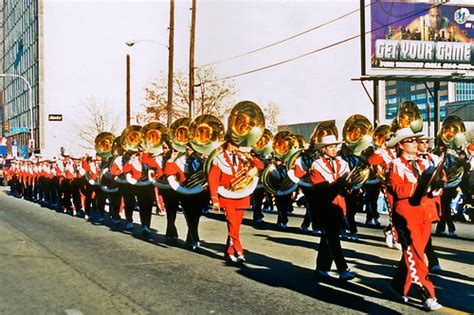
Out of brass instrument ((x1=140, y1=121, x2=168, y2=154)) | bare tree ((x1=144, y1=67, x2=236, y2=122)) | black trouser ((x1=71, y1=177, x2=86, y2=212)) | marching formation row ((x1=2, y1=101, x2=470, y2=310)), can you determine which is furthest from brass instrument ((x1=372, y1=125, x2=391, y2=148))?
bare tree ((x1=144, y1=67, x2=236, y2=122))

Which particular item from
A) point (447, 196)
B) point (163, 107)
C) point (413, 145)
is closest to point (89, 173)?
point (447, 196)

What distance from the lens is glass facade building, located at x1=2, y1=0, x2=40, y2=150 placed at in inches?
2324

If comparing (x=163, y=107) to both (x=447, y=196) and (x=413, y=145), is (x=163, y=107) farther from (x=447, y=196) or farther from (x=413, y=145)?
(x=413, y=145)

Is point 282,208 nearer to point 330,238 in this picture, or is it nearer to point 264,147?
point 264,147

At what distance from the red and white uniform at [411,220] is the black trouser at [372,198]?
681cm

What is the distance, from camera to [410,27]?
30500mm

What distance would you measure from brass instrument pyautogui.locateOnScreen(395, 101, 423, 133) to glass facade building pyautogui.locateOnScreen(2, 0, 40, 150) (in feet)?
147

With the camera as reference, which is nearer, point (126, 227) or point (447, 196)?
point (447, 196)

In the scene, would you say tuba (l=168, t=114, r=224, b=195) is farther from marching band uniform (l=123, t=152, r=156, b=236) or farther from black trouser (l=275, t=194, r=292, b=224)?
black trouser (l=275, t=194, r=292, b=224)

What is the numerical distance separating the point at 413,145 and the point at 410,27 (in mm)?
25148

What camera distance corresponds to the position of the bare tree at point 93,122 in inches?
2188

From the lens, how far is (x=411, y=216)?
6.54m

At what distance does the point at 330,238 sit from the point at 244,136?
2487mm

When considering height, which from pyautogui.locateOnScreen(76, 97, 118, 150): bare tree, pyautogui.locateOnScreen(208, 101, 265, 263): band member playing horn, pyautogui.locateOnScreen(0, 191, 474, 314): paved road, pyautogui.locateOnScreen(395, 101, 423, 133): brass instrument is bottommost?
pyautogui.locateOnScreen(0, 191, 474, 314): paved road
